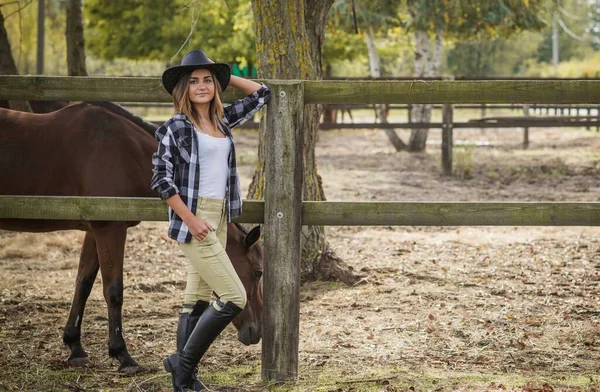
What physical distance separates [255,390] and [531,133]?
23491 mm

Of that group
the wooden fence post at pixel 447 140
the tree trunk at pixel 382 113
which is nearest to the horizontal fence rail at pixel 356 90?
the wooden fence post at pixel 447 140

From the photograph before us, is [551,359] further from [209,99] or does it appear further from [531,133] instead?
[531,133]

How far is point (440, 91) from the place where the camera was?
430 cm

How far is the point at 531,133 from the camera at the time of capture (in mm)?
26281

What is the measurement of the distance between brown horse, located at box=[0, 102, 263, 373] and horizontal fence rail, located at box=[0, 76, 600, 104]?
2.12 ft

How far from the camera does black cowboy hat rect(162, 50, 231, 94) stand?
3952 mm

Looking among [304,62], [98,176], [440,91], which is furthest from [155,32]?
[440,91]

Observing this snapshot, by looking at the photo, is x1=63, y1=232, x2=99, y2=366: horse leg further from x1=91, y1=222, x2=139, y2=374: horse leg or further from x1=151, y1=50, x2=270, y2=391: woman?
x1=151, y1=50, x2=270, y2=391: woman

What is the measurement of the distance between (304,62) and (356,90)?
7.96 feet

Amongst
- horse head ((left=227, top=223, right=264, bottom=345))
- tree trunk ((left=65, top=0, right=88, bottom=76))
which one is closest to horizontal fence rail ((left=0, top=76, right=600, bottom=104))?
horse head ((left=227, top=223, right=264, bottom=345))

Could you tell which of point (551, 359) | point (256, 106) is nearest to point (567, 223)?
point (551, 359)

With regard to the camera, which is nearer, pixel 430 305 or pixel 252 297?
pixel 252 297

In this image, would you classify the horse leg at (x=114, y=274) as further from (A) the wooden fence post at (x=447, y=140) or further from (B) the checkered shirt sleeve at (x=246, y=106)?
(A) the wooden fence post at (x=447, y=140)

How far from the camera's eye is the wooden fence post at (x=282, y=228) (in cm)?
422
